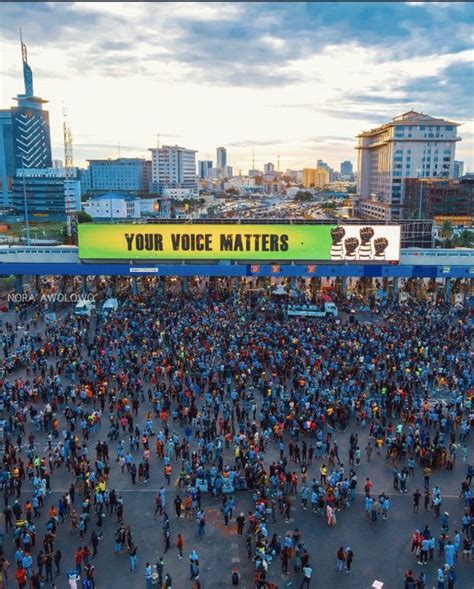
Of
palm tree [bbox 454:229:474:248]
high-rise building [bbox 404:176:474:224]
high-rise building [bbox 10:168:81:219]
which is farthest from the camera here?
high-rise building [bbox 10:168:81:219]

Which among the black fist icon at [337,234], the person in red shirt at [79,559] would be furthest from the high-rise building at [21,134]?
the person in red shirt at [79,559]

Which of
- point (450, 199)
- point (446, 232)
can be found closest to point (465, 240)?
point (446, 232)

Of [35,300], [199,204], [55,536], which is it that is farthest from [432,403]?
[199,204]

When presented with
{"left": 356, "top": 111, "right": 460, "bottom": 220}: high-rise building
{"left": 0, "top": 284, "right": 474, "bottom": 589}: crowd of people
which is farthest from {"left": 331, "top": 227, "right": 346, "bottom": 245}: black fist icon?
{"left": 356, "top": 111, "right": 460, "bottom": 220}: high-rise building

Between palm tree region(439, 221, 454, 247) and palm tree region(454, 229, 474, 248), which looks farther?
palm tree region(439, 221, 454, 247)

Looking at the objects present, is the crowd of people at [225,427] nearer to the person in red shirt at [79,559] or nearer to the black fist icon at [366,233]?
the person in red shirt at [79,559]

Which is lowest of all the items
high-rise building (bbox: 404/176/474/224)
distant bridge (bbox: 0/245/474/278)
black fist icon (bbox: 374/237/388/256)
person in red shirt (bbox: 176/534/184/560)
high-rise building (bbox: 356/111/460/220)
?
person in red shirt (bbox: 176/534/184/560)

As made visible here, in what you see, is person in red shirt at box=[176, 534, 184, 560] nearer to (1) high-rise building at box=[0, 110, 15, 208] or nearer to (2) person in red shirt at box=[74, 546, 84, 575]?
(2) person in red shirt at box=[74, 546, 84, 575]
